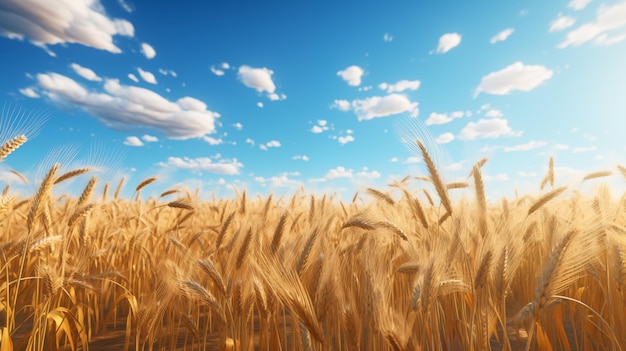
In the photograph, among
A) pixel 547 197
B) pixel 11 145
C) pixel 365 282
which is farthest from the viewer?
pixel 547 197

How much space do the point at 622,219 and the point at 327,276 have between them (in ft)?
8.76

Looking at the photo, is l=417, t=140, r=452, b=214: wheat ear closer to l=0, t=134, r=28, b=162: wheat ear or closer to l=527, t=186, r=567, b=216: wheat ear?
l=527, t=186, r=567, b=216: wheat ear

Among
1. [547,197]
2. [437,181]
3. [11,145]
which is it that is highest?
[11,145]

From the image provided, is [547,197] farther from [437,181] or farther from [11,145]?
[11,145]

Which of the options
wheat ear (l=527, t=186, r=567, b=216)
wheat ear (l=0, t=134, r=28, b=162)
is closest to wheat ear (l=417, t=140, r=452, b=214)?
wheat ear (l=527, t=186, r=567, b=216)

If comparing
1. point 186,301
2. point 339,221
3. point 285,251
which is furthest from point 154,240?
point 285,251

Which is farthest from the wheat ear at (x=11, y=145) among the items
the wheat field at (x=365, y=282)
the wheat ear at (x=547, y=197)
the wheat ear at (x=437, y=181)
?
the wheat ear at (x=547, y=197)

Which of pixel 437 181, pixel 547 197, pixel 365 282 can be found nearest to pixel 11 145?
pixel 365 282

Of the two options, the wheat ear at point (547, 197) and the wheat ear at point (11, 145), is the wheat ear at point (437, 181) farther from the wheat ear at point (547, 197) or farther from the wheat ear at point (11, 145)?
the wheat ear at point (11, 145)

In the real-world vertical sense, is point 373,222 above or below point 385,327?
Result: above

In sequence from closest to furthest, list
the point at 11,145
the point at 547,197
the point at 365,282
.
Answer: the point at 365,282, the point at 11,145, the point at 547,197

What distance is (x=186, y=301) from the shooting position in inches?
114

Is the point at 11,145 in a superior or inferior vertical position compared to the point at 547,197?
superior

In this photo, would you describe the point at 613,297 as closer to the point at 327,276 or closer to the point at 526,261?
the point at 526,261
